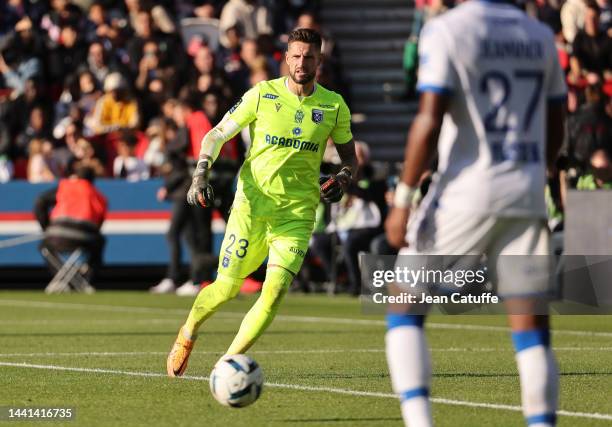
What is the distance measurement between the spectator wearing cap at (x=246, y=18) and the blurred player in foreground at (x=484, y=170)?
18.7m

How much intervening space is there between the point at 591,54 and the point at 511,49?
1746 cm

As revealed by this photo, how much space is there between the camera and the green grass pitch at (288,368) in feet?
27.7

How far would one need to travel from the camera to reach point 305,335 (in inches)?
561

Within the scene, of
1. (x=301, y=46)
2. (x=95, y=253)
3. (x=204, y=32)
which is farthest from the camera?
(x=204, y=32)

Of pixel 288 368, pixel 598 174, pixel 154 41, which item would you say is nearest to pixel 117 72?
pixel 154 41

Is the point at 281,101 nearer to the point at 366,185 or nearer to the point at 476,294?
the point at 476,294

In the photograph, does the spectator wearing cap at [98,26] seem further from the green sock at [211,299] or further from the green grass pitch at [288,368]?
the green sock at [211,299]

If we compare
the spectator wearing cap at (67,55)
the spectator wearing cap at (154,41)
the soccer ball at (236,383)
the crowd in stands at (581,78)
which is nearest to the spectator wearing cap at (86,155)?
the spectator wearing cap at (154,41)

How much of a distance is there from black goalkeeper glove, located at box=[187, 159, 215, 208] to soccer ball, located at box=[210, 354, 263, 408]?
5.06 feet

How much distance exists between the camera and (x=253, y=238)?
10.1 meters

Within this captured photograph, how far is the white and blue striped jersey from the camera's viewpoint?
249 inches

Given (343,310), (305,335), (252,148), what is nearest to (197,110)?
(343,310)

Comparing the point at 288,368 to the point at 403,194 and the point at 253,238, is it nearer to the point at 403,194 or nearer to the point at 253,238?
the point at 253,238

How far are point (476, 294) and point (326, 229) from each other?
478 centimetres
